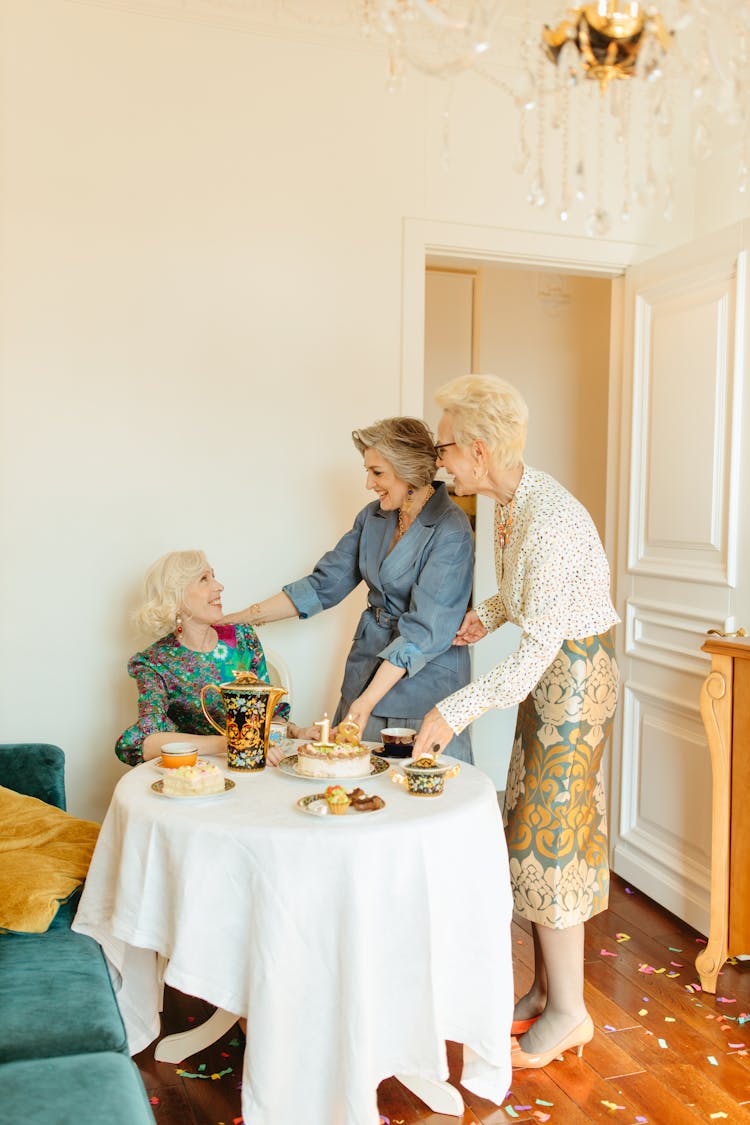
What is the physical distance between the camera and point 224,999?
1.81 metres

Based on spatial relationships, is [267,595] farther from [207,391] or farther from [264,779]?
[264,779]

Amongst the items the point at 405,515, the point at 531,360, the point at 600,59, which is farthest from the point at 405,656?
the point at 531,360

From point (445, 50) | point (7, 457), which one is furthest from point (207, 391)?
point (445, 50)

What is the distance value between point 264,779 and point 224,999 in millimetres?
466

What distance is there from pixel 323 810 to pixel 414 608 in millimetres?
768

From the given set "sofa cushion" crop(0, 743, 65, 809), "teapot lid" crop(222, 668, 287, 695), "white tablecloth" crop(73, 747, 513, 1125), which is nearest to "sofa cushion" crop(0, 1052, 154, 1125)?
"white tablecloth" crop(73, 747, 513, 1125)

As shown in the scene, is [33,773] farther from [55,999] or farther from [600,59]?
[600,59]

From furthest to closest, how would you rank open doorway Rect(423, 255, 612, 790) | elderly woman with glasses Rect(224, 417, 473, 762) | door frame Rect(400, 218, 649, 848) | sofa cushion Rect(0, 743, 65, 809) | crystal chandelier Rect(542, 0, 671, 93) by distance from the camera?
open doorway Rect(423, 255, 612, 790) → door frame Rect(400, 218, 649, 848) → sofa cushion Rect(0, 743, 65, 809) → elderly woman with glasses Rect(224, 417, 473, 762) → crystal chandelier Rect(542, 0, 671, 93)

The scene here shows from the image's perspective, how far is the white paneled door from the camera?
3.07m

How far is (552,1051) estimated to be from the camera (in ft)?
7.64

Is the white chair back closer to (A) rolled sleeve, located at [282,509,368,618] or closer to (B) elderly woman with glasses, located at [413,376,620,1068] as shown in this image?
(A) rolled sleeve, located at [282,509,368,618]

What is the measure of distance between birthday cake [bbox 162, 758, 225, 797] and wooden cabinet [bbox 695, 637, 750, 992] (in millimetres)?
1526

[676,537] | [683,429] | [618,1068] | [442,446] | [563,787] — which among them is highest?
[683,429]

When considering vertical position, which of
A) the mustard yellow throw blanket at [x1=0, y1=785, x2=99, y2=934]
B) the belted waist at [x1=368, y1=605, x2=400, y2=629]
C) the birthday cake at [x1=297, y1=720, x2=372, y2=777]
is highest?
the belted waist at [x1=368, y1=605, x2=400, y2=629]
